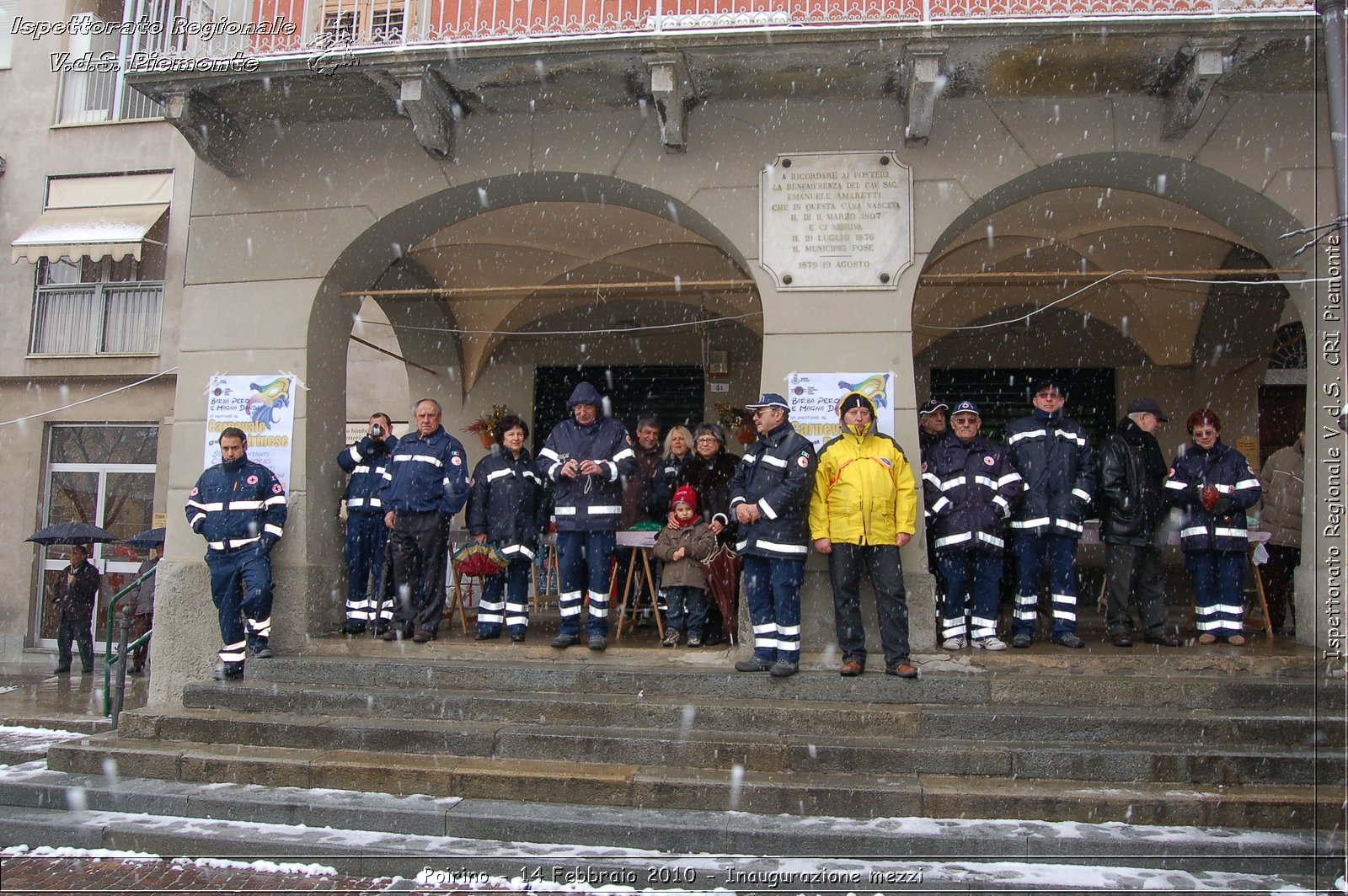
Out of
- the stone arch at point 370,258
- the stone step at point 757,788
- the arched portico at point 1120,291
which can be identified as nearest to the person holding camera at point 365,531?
the stone arch at point 370,258

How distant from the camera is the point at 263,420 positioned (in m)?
8.28

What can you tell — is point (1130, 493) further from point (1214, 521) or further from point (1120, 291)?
point (1120, 291)

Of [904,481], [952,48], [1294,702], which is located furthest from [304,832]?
[952,48]

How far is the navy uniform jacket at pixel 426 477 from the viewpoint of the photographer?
768 cm

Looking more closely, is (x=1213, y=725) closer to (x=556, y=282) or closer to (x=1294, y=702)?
(x=1294, y=702)

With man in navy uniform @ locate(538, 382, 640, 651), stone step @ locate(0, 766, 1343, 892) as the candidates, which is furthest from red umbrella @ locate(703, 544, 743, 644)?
stone step @ locate(0, 766, 1343, 892)

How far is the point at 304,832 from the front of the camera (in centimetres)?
575

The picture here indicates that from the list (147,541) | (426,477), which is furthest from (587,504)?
(147,541)

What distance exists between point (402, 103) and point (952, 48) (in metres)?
4.22

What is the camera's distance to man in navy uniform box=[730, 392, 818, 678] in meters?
6.71

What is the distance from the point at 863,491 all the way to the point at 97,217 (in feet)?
41.9

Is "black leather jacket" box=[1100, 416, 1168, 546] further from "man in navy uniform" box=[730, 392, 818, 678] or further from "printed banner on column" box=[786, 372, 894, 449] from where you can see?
"man in navy uniform" box=[730, 392, 818, 678]

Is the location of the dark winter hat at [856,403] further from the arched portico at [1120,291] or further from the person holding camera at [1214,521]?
the person holding camera at [1214,521]

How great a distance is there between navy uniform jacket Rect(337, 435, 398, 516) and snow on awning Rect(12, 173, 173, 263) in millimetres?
7188
